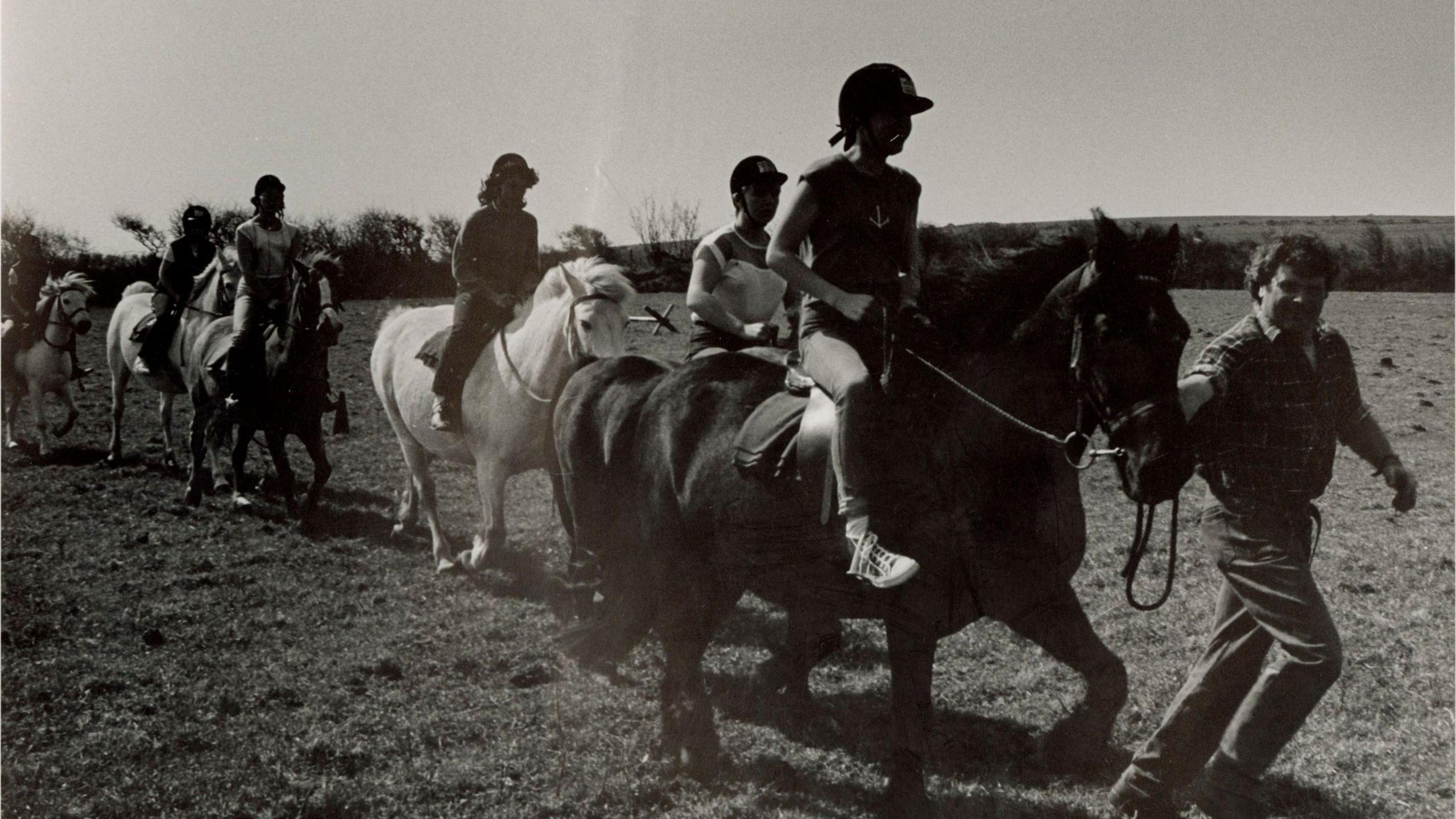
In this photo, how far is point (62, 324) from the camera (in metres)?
12.4

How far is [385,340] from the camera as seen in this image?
8.63 m

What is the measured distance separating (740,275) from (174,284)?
25.4 feet

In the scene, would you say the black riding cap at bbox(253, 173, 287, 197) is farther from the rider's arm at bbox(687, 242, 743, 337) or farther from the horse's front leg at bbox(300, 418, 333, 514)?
the rider's arm at bbox(687, 242, 743, 337)

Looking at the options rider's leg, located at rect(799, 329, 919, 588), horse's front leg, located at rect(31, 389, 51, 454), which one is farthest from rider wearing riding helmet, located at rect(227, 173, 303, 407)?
rider's leg, located at rect(799, 329, 919, 588)

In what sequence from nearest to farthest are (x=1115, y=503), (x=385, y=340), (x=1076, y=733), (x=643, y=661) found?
(x=1076, y=733) < (x=643, y=661) < (x=385, y=340) < (x=1115, y=503)

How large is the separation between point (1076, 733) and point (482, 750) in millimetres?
2592

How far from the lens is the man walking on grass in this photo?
3355 mm

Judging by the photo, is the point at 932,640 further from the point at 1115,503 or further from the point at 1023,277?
the point at 1115,503

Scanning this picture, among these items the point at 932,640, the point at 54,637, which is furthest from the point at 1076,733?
the point at 54,637

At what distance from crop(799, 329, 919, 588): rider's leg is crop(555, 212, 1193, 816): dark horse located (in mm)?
→ 79

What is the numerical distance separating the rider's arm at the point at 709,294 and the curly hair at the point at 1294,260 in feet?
7.98

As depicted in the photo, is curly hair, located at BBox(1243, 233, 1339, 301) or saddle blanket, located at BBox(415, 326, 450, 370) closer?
curly hair, located at BBox(1243, 233, 1339, 301)

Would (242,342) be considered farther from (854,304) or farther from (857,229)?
(854,304)

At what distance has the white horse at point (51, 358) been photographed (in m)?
12.2
